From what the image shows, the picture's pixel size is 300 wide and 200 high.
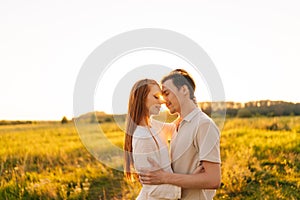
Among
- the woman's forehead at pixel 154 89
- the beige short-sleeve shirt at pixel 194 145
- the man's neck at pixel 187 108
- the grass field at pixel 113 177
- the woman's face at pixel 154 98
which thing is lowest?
the grass field at pixel 113 177

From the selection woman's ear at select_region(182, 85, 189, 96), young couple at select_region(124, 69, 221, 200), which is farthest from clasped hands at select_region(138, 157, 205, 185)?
woman's ear at select_region(182, 85, 189, 96)

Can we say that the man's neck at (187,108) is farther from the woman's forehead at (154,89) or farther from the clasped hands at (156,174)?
the clasped hands at (156,174)

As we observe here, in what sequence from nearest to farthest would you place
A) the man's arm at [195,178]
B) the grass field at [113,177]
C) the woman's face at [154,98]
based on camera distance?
the man's arm at [195,178] → the woman's face at [154,98] → the grass field at [113,177]

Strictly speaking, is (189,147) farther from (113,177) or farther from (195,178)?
(113,177)

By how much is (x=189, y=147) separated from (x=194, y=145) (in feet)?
0.11

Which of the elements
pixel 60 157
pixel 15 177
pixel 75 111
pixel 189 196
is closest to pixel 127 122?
pixel 75 111

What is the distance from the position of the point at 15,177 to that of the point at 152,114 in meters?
5.05

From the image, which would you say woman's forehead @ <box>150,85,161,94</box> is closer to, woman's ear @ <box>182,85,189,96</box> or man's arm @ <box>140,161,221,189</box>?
woman's ear @ <box>182,85,189,96</box>

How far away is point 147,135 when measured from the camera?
10.8 feet

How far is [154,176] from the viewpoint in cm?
313

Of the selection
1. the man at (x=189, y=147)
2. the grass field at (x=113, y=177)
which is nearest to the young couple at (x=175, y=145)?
the man at (x=189, y=147)

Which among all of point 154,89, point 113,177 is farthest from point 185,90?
point 113,177

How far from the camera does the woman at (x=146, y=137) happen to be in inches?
126

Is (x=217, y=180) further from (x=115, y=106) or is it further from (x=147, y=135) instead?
(x=115, y=106)
